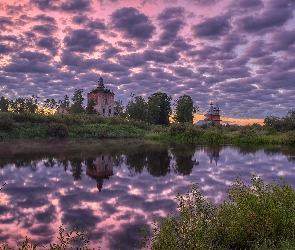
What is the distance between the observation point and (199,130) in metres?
62.0

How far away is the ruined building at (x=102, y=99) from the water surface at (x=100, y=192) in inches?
2969

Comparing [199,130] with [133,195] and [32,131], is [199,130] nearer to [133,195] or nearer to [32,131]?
[32,131]

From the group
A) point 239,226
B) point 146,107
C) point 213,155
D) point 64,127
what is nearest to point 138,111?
point 146,107

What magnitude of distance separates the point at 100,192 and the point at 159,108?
85.7m

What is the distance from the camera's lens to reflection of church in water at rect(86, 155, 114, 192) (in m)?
19.4

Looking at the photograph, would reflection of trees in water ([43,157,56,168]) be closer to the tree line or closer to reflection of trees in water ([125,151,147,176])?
reflection of trees in water ([125,151,147,176])

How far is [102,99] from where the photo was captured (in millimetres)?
102188

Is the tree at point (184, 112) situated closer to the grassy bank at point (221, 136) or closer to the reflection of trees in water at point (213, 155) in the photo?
the grassy bank at point (221, 136)

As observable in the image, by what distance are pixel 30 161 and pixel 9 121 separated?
41093 millimetres

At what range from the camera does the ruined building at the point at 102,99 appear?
102m

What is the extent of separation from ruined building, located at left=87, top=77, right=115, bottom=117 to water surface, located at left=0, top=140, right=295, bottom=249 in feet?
247

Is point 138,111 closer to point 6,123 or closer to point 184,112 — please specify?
point 184,112

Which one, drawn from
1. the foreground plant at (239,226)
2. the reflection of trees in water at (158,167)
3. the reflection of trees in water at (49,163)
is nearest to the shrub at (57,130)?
the reflection of trees in water at (49,163)

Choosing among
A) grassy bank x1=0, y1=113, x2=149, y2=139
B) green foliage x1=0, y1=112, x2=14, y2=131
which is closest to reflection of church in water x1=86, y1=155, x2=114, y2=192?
grassy bank x1=0, y1=113, x2=149, y2=139
